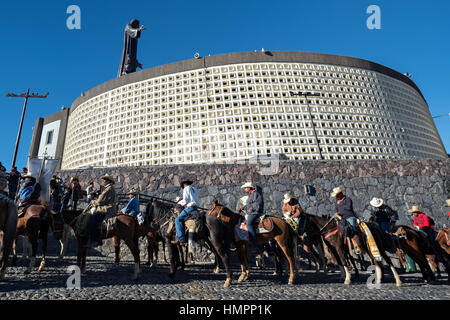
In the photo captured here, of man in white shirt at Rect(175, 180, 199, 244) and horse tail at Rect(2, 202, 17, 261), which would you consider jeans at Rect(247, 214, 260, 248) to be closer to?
man in white shirt at Rect(175, 180, 199, 244)

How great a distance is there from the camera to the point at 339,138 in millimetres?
29906

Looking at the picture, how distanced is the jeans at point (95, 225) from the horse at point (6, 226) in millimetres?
1342

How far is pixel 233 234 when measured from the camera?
620 centimetres

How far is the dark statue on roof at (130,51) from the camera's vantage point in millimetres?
40156

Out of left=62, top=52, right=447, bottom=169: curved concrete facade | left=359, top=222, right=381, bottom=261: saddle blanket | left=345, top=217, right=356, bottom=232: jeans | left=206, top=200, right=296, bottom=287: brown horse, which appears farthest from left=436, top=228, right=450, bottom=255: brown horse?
left=62, top=52, right=447, bottom=169: curved concrete facade

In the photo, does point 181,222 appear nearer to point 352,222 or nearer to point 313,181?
point 352,222

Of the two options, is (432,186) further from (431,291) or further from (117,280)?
Result: (117,280)

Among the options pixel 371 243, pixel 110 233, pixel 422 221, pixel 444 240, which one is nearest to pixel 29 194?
pixel 110 233

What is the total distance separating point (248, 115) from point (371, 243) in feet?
83.2

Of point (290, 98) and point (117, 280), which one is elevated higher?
point (290, 98)

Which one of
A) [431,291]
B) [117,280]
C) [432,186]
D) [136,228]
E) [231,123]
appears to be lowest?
[431,291]

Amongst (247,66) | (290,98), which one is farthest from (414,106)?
(247,66)

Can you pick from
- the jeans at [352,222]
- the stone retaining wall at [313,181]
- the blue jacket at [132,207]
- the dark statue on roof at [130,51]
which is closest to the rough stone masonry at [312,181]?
the stone retaining wall at [313,181]

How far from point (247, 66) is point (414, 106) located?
24792 millimetres
